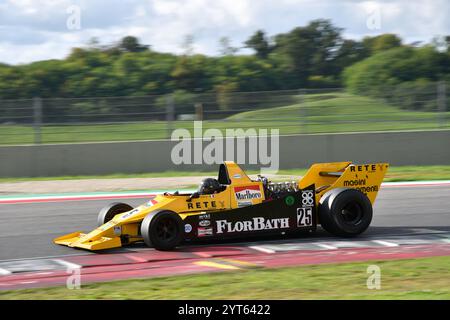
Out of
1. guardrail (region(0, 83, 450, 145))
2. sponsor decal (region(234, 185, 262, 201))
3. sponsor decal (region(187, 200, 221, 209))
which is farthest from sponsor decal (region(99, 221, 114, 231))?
guardrail (region(0, 83, 450, 145))

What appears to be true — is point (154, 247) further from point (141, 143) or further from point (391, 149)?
point (391, 149)

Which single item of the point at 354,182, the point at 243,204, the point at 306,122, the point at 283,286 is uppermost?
the point at 306,122

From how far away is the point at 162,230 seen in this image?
1005cm

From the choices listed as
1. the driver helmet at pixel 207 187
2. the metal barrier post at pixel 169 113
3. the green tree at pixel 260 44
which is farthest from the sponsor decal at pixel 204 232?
the green tree at pixel 260 44

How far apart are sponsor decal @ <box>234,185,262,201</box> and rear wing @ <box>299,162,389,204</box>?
0.92 meters

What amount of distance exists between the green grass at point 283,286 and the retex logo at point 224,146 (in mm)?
10975

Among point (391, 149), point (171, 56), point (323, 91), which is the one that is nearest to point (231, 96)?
point (323, 91)

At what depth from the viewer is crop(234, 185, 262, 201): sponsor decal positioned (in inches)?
419

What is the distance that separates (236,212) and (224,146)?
9.52 meters

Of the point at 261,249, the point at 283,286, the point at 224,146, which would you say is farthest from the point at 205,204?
the point at 224,146

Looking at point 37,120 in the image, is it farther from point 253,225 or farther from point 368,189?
point 368,189

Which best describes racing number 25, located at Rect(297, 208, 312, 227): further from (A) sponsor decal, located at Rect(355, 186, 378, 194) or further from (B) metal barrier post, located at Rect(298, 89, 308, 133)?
(B) metal barrier post, located at Rect(298, 89, 308, 133)

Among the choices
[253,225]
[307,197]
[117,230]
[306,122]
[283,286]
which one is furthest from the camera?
[306,122]

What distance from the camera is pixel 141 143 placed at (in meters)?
20.1
